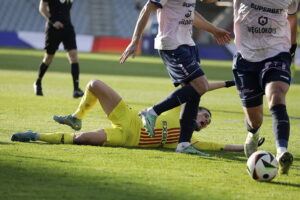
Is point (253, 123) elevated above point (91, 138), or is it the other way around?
point (253, 123)

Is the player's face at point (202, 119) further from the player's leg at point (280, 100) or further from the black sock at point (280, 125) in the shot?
the black sock at point (280, 125)

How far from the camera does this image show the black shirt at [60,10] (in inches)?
570

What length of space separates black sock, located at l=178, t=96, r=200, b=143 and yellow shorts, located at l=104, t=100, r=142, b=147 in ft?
1.51

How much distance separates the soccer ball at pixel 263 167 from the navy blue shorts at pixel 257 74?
84 centimetres

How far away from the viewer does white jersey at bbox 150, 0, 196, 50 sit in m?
8.08

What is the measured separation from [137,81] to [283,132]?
13576 millimetres

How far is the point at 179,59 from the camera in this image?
8000 millimetres

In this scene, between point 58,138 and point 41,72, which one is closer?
point 58,138

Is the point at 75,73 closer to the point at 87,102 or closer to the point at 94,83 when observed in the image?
the point at 87,102

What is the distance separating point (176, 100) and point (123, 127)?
0.63 m

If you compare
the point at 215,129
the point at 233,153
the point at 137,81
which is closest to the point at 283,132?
the point at 233,153

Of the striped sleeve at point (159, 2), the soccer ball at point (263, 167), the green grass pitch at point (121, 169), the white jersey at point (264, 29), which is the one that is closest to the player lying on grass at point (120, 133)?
the green grass pitch at point (121, 169)

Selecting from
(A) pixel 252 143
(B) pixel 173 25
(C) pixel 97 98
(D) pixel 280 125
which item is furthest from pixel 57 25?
(D) pixel 280 125

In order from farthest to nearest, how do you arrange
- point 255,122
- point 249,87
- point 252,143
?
point 252,143, point 255,122, point 249,87
